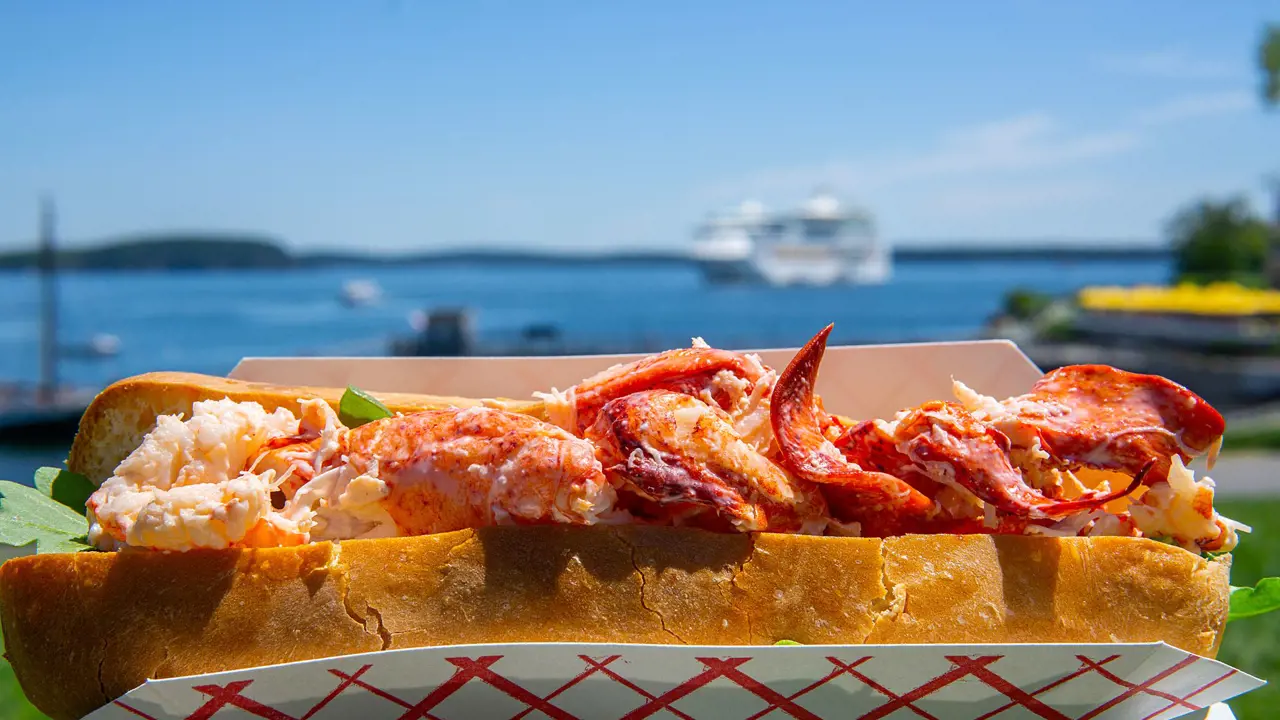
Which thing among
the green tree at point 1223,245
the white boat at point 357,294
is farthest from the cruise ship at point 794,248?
the green tree at point 1223,245

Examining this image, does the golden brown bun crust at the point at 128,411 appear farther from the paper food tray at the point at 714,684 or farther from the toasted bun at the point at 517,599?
the paper food tray at the point at 714,684

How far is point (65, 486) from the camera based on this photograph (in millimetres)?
2990

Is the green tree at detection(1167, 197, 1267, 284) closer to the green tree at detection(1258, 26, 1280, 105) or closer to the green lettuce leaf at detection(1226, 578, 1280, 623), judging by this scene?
the green tree at detection(1258, 26, 1280, 105)

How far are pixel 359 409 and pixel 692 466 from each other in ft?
3.96

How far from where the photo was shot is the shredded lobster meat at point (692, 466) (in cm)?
254

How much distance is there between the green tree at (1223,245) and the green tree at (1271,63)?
28.1 m

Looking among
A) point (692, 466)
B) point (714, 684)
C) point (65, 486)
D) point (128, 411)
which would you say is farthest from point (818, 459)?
point (65, 486)

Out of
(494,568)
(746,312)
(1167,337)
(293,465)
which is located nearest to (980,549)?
(494,568)

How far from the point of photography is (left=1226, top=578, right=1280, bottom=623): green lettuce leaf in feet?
9.15

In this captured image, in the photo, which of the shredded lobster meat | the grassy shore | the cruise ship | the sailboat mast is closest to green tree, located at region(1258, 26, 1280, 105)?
the grassy shore

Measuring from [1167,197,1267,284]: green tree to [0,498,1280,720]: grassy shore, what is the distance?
34.4 m

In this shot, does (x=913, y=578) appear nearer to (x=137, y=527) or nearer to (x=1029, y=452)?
(x=1029, y=452)

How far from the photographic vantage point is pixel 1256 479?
14484 mm

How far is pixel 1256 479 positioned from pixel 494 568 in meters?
15.7
